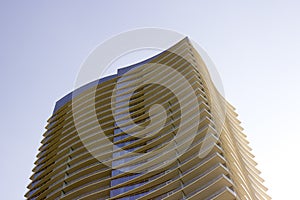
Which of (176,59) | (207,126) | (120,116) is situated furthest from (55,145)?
(207,126)

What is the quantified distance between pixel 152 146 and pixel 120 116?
9.79m

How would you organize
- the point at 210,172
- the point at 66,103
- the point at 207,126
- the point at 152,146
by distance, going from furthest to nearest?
the point at 66,103, the point at 152,146, the point at 207,126, the point at 210,172

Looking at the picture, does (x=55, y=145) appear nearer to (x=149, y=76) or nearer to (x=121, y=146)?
(x=121, y=146)

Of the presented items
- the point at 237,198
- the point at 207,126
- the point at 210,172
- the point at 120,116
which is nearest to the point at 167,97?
the point at 120,116

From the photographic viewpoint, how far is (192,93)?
42.4 meters

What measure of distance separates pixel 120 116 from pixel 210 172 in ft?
65.9

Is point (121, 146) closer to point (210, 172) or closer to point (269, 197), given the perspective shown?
point (210, 172)

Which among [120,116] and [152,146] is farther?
[120,116]

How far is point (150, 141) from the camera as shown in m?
41.1

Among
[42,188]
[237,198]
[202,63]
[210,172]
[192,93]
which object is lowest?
[237,198]

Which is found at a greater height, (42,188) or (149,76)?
(149,76)

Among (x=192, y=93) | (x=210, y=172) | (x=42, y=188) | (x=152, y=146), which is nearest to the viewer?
(x=210, y=172)

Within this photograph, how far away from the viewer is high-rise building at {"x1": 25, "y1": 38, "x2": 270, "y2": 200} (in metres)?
33.7

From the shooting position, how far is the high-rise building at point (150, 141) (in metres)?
33.7
